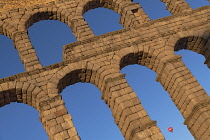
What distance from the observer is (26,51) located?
16547mm

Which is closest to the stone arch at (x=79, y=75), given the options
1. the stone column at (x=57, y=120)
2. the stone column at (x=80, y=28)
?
the stone column at (x=57, y=120)

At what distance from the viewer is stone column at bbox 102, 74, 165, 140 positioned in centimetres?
1280

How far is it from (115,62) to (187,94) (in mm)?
4054

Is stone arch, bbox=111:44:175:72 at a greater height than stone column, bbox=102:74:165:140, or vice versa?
stone arch, bbox=111:44:175:72

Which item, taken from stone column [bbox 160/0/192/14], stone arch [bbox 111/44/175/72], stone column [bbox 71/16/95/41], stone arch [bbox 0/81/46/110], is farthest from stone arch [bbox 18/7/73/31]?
stone column [bbox 160/0/192/14]

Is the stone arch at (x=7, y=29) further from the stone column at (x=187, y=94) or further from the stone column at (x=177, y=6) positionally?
the stone column at (x=177, y=6)

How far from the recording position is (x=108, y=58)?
52.3 ft

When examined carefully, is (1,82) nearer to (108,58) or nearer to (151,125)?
(108,58)

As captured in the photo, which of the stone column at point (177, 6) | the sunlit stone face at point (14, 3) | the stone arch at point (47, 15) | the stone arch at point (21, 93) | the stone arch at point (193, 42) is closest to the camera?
the stone arch at point (21, 93)

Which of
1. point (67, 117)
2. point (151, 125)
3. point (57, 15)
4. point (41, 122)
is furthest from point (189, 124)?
point (57, 15)

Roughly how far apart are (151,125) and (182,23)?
Result: 772 cm

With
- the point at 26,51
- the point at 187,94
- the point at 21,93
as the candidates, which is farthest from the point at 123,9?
the point at 21,93

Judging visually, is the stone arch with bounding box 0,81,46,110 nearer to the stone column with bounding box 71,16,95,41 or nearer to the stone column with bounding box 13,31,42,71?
the stone column with bounding box 13,31,42,71

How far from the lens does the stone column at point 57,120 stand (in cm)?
1264
